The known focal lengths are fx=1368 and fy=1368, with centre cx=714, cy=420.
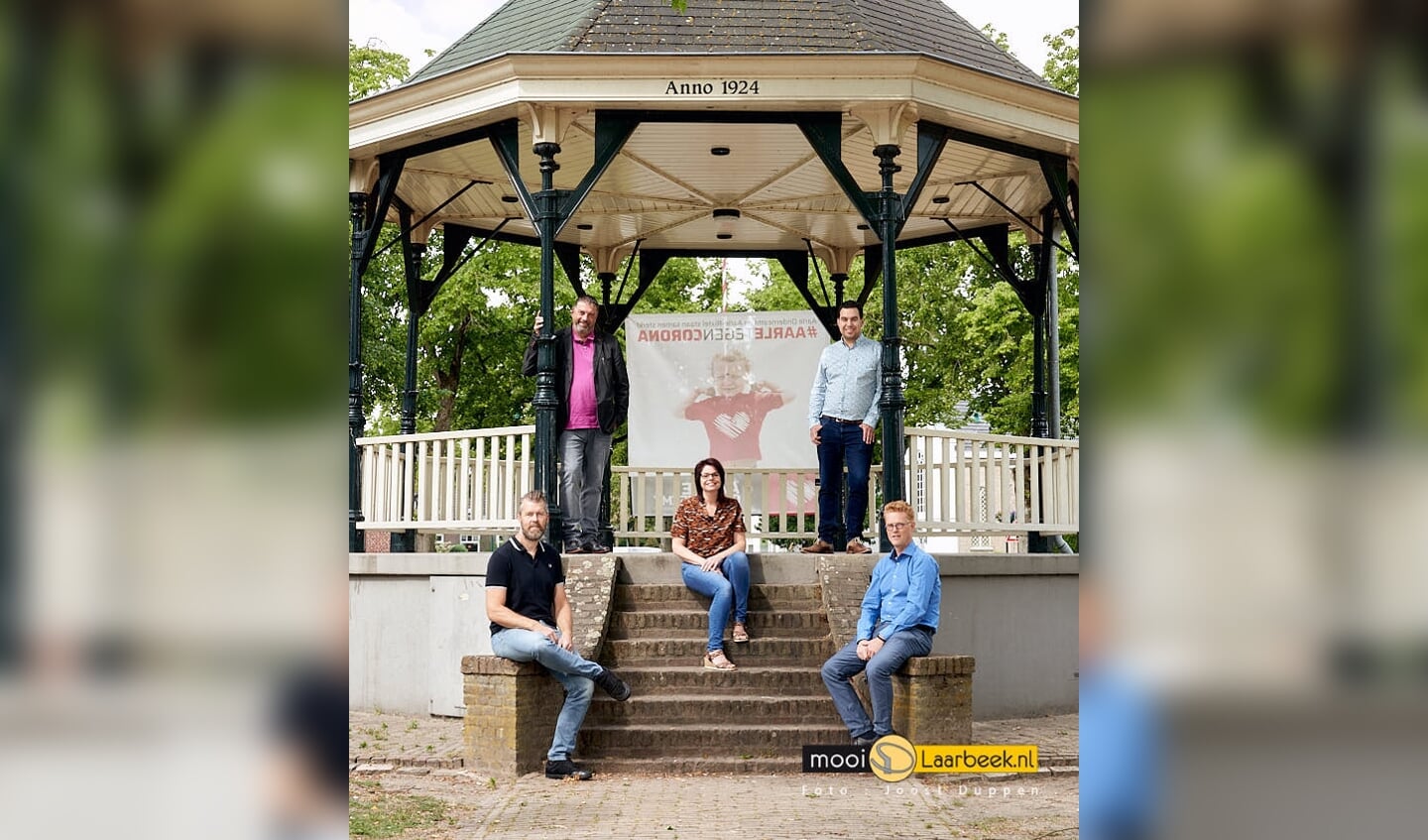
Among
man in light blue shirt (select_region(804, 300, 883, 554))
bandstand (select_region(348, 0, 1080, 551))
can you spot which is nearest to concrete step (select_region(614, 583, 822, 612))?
man in light blue shirt (select_region(804, 300, 883, 554))

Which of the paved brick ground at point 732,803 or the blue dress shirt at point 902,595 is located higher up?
the blue dress shirt at point 902,595

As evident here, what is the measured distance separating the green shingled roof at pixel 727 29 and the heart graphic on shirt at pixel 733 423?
4.80 metres

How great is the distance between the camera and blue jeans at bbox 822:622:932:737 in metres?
8.89

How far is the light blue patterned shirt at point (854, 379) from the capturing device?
1132 cm

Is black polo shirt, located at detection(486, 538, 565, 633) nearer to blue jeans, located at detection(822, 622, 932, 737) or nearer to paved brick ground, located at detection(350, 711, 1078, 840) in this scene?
paved brick ground, located at detection(350, 711, 1078, 840)

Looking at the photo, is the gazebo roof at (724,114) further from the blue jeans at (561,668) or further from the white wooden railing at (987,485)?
A: the blue jeans at (561,668)

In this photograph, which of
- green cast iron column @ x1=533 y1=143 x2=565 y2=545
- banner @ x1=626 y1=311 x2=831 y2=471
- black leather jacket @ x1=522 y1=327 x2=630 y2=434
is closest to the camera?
green cast iron column @ x1=533 y1=143 x2=565 y2=545

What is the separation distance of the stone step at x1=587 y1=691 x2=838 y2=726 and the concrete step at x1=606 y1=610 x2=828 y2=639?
2.68ft

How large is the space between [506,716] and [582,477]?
306cm
